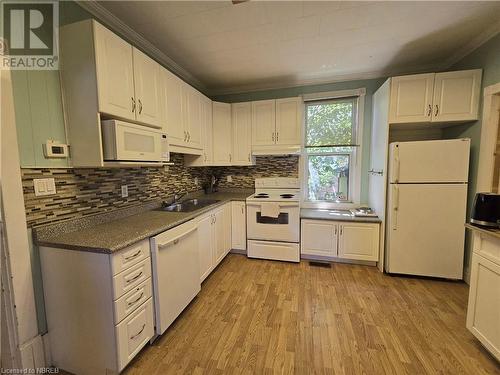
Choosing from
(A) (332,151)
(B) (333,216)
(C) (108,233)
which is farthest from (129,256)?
(A) (332,151)

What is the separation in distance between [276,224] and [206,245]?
3.29 ft

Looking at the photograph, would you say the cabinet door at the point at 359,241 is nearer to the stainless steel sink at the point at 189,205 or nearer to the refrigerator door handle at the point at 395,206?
the refrigerator door handle at the point at 395,206

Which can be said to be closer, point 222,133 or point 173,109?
point 173,109

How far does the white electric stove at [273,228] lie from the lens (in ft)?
9.57

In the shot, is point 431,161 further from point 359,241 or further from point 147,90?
point 147,90

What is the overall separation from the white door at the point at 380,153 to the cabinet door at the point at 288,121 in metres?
0.99

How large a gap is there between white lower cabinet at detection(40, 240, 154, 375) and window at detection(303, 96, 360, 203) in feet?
8.86

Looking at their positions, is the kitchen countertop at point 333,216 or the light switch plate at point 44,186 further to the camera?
the kitchen countertop at point 333,216

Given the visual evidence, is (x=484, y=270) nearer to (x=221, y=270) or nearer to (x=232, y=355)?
(x=232, y=355)

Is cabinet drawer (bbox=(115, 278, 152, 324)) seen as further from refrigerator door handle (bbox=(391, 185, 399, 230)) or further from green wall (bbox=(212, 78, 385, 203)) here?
green wall (bbox=(212, 78, 385, 203))

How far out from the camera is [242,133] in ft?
11.0

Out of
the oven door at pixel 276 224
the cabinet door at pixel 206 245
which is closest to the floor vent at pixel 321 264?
the oven door at pixel 276 224

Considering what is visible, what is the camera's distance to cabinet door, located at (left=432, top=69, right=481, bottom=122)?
2.26 meters

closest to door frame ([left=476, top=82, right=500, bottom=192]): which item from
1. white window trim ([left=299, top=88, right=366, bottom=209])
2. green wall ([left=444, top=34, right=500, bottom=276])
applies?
green wall ([left=444, top=34, right=500, bottom=276])
